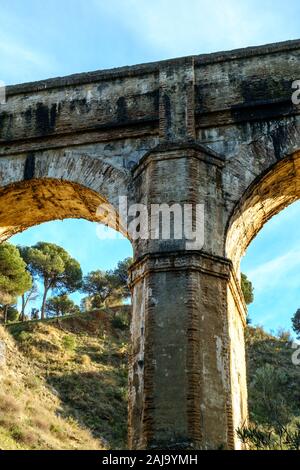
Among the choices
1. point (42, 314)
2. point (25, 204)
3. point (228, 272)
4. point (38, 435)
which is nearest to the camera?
point (228, 272)

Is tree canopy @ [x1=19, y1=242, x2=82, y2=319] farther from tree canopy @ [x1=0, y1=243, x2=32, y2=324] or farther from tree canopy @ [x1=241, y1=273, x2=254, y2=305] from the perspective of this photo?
tree canopy @ [x1=241, y1=273, x2=254, y2=305]

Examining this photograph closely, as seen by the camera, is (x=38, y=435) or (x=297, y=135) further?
(x=38, y=435)

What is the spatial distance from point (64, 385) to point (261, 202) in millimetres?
18525

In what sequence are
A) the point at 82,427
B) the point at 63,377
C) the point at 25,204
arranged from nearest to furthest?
the point at 25,204 → the point at 82,427 → the point at 63,377

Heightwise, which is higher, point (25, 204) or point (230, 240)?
point (25, 204)

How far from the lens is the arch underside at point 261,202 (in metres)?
9.00

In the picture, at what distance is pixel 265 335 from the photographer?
3328cm

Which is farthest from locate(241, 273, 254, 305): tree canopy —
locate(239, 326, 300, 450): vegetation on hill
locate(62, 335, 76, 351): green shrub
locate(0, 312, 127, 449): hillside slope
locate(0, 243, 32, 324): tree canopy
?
locate(0, 243, 32, 324): tree canopy

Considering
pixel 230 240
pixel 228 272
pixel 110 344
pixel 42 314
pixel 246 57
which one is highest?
pixel 42 314

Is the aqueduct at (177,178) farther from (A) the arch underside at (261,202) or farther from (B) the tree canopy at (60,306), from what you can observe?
(B) the tree canopy at (60,306)

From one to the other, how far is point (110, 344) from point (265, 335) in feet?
26.0

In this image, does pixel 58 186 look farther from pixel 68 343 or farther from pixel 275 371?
pixel 68 343

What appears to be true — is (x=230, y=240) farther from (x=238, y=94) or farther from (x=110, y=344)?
(x=110, y=344)
